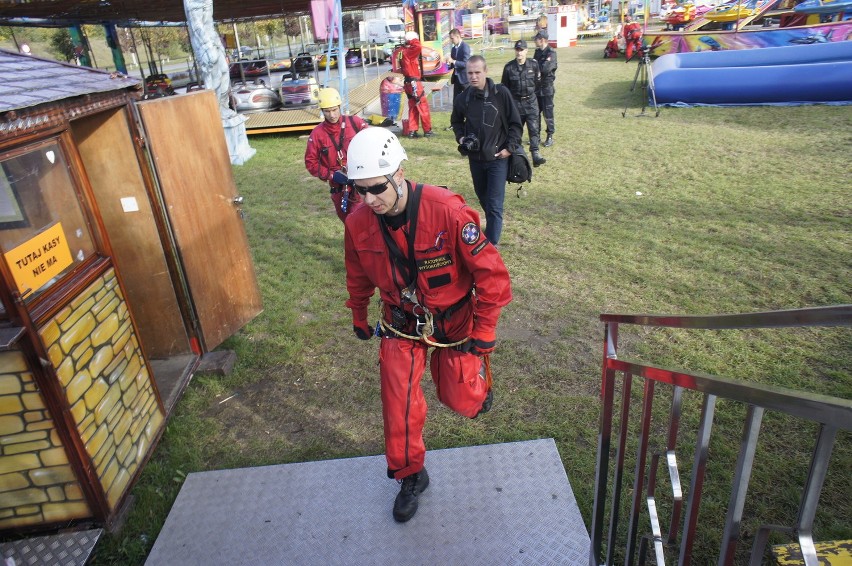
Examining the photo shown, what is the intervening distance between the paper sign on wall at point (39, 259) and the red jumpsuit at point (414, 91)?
10.2 m

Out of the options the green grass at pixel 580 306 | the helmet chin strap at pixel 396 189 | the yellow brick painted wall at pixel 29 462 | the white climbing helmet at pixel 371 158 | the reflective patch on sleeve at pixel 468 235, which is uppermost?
the white climbing helmet at pixel 371 158

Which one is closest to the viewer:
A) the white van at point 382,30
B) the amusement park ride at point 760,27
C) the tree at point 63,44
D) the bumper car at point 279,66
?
the amusement park ride at point 760,27

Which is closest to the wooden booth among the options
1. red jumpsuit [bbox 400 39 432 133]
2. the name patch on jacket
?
the name patch on jacket

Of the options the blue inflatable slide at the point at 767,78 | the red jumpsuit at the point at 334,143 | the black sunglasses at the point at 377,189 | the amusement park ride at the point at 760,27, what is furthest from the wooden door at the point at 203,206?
the amusement park ride at the point at 760,27

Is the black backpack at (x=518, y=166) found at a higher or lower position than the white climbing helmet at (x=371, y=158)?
lower

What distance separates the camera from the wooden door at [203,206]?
4.46 meters

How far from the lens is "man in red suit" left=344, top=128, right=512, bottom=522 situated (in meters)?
2.94

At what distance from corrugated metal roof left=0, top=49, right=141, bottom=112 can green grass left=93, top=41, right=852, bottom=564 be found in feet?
7.70

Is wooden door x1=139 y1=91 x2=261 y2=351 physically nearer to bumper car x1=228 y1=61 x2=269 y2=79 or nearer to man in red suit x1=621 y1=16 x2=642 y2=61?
man in red suit x1=621 y1=16 x2=642 y2=61

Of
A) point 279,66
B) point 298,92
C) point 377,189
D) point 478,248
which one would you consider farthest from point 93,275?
point 279,66

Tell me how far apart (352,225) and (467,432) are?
67.6 inches

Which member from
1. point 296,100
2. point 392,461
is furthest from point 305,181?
point 392,461

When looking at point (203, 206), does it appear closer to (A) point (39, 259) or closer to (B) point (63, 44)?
(A) point (39, 259)

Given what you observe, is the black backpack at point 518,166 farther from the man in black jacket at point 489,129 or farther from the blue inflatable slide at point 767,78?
the blue inflatable slide at point 767,78
